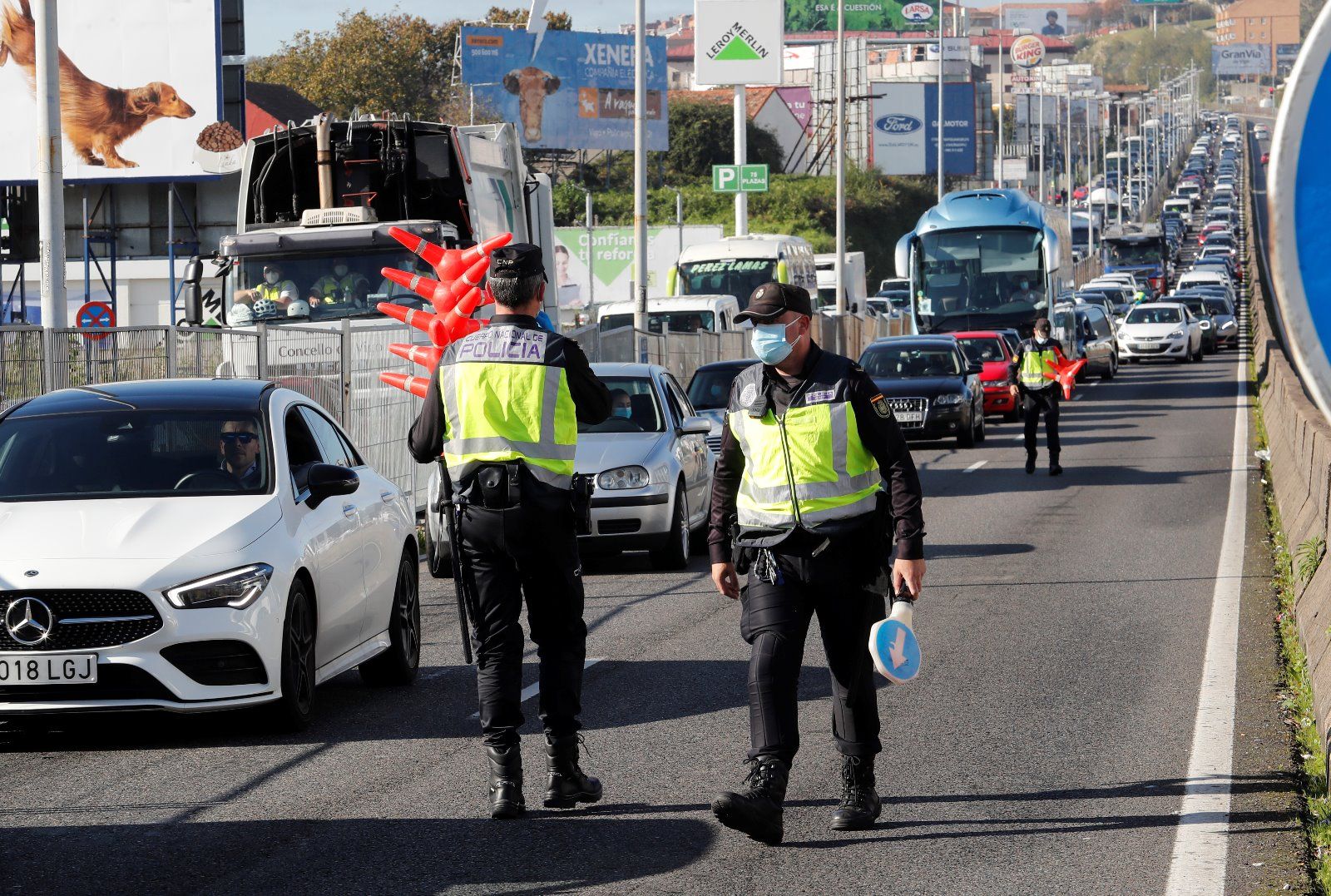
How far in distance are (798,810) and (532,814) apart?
0.95m

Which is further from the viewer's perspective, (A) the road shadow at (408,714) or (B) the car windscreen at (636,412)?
(B) the car windscreen at (636,412)

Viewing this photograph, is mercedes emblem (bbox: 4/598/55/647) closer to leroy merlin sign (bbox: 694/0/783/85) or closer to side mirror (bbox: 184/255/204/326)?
side mirror (bbox: 184/255/204/326)

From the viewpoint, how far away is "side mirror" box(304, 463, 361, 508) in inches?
347

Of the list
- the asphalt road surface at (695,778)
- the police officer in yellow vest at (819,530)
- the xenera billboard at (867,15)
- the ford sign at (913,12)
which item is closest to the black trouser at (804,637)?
the police officer in yellow vest at (819,530)

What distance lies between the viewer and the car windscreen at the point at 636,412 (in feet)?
52.0

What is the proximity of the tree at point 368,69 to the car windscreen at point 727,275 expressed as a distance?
135 ft

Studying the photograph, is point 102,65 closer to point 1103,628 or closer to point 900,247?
point 900,247

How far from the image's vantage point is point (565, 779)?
23.1ft

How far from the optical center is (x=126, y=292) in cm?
5534

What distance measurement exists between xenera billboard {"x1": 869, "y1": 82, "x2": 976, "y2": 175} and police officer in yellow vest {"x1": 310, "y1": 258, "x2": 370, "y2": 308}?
91420mm

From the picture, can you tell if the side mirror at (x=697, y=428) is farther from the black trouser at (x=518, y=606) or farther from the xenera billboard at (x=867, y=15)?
the xenera billboard at (x=867, y=15)

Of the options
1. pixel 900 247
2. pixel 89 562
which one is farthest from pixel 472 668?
pixel 900 247

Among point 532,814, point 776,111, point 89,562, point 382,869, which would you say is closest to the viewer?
point 382,869

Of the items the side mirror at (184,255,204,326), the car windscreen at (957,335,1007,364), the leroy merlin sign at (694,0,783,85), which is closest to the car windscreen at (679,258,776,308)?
the car windscreen at (957,335,1007,364)
